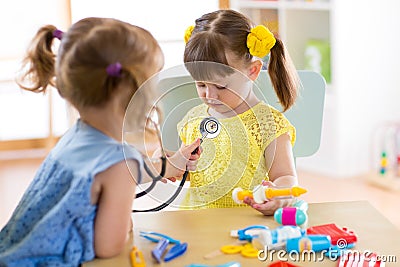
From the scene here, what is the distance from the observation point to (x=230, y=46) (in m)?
1.51

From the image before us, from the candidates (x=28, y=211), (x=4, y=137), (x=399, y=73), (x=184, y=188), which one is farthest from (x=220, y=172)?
(x=4, y=137)

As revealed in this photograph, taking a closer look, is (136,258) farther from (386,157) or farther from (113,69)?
(386,157)

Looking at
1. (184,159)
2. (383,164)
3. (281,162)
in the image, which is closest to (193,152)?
(184,159)

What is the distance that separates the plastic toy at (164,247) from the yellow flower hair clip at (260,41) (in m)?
0.48

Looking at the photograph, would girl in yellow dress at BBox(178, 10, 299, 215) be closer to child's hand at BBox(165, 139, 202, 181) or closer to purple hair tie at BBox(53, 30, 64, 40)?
child's hand at BBox(165, 139, 202, 181)

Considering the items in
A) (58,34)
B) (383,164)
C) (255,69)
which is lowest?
(383,164)

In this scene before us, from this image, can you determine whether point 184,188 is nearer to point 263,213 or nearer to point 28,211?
point 263,213

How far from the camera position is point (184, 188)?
4.19 ft

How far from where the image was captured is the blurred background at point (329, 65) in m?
3.25

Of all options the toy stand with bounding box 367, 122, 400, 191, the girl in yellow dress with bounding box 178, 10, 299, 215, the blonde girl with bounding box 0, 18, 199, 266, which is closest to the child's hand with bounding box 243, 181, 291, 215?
the girl in yellow dress with bounding box 178, 10, 299, 215

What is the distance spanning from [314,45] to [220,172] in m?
2.25

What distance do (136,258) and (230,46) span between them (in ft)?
1.85

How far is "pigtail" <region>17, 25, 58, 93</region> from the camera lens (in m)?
1.30

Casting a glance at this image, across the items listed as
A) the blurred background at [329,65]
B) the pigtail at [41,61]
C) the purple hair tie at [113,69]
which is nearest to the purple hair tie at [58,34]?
the pigtail at [41,61]
